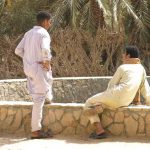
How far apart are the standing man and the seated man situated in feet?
2.36

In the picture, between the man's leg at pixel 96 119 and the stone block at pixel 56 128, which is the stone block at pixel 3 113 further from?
the man's leg at pixel 96 119

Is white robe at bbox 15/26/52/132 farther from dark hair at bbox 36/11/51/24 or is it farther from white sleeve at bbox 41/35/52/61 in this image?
dark hair at bbox 36/11/51/24

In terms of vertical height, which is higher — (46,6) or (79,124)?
(46,6)

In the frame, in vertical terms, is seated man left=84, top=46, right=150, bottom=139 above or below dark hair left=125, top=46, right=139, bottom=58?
below

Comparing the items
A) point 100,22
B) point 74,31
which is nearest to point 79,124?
point 74,31

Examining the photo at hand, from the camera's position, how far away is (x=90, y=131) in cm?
768

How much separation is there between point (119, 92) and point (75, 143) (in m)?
0.99

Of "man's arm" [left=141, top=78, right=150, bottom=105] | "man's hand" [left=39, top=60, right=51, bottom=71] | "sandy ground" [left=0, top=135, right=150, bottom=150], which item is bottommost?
"sandy ground" [left=0, top=135, right=150, bottom=150]

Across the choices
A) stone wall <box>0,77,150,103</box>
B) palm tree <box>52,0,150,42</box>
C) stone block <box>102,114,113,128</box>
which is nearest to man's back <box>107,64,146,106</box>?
stone block <box>102,114,113,128</box>

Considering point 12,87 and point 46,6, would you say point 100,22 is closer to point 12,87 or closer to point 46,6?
point 46,6

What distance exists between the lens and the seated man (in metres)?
7.24

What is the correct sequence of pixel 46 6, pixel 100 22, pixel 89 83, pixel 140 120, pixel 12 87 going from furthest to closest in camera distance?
pixel 46 6
pixel 100 22
pixel 89 83
pixel 12 87
pixel 140 120

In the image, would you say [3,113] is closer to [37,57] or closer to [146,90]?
[37,57]

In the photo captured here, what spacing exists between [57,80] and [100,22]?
5.96 meters
